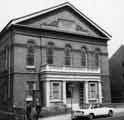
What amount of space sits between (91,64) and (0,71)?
14541 millimetres

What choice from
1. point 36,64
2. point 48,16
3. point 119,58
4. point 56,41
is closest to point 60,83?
point 36,64

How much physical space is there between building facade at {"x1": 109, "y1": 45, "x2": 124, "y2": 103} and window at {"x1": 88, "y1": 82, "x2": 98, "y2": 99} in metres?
14.6

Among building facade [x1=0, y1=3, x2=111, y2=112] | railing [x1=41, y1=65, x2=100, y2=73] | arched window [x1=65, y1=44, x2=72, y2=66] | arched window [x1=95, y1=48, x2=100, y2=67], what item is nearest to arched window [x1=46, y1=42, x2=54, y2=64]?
building facade [x1=0, y1=3, x2=111, y2=112]

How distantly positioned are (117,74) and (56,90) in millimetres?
29886

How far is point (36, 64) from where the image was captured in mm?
32594

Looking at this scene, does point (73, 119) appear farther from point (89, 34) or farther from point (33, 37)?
point (89, 34)

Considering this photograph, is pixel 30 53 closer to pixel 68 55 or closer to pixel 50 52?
pixel 50 52

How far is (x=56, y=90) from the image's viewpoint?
103ft

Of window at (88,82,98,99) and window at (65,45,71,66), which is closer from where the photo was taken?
window at (88,82,98,99)

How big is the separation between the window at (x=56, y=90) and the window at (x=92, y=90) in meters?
4.97

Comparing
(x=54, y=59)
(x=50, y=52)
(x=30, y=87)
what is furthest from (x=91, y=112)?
(x=50, y=52)

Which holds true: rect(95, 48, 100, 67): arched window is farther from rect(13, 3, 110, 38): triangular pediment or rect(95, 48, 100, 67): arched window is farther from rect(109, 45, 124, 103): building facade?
rect(109, 45, 124, 103): building facade

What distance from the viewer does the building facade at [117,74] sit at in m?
51.8

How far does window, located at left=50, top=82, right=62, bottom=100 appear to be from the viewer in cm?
3073
